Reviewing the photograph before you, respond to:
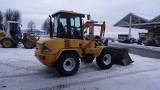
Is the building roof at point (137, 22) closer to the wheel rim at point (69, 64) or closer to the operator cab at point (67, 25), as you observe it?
the operator cab at point (67, 25)

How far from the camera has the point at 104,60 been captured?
9820mm

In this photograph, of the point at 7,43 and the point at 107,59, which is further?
the point at 7,43

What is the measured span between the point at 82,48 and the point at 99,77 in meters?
1.49

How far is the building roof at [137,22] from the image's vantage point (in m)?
35.2

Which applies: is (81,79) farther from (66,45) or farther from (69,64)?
(66,45)

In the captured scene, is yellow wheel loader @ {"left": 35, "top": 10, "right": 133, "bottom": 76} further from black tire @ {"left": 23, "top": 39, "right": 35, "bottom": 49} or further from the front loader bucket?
black tire @ {"left": 23, "top": 39, "right": 35, "bottom": 49}

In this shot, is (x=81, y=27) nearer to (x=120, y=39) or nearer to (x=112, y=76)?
(x=112, y=76)

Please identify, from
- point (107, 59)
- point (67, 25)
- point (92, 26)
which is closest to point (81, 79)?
point (67, 25)

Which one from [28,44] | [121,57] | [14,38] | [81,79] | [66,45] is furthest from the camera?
[14,38]

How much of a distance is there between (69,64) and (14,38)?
1232cm

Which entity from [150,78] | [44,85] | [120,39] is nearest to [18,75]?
[44,85]

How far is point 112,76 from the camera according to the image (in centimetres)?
845

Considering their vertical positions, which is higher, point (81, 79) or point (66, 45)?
A: point (66, 45)

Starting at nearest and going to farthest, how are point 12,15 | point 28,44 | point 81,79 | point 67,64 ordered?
point 81,79
point 67,64
point 28,44
point 12,15
